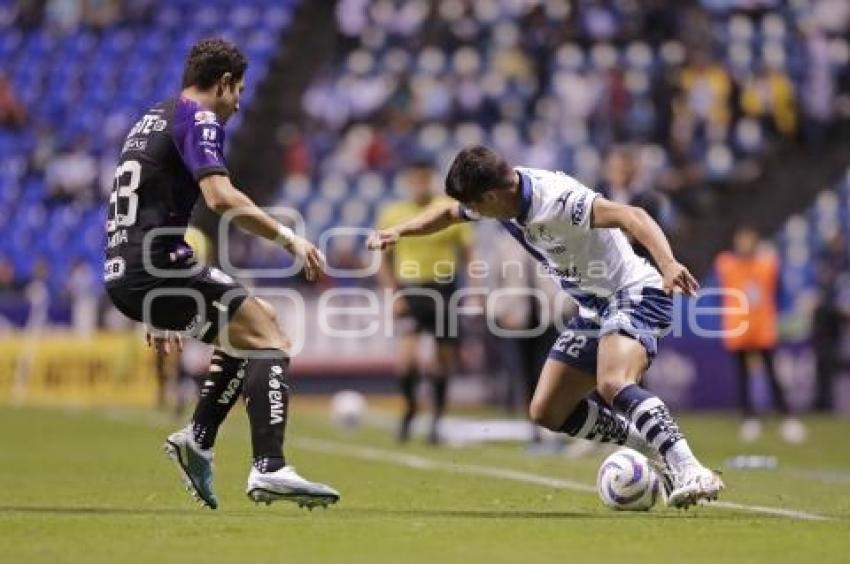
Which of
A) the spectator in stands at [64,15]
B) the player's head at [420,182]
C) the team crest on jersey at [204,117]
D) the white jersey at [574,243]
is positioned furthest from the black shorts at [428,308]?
the spectator in stands at [64,15]

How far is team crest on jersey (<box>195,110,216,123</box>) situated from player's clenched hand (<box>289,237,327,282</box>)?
2.51 ft

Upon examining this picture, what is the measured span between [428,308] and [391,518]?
813 centimetres

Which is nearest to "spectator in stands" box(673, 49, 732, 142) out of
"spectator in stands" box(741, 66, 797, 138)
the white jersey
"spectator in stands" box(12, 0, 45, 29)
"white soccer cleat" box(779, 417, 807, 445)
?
"spectator in stands" box(741, 66, 797, 138)

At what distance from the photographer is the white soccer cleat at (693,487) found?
28.0 feet

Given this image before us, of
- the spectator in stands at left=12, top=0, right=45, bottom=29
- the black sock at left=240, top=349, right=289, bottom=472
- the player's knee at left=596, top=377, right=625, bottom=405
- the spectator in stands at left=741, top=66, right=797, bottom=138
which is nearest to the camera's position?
the black sock at left=240, top=349, right=289, bottom=472

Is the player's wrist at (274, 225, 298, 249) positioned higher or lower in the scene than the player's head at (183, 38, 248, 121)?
lower

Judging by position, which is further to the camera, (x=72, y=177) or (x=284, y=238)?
(x=72, y=177)

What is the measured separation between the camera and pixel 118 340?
986 inches

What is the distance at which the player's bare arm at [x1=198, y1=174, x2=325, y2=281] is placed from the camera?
8.27 m

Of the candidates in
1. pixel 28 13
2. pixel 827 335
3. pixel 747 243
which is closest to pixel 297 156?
pixel 28 13

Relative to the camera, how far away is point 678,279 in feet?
27.8

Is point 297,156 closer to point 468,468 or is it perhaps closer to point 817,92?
point 817,92

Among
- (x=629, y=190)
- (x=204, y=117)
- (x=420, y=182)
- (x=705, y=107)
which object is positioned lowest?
(x=204, y=117)

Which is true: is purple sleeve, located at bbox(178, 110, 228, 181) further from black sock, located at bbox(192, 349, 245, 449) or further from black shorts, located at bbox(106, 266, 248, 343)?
black sock, located at bbox(192, 349, 245, 449)
